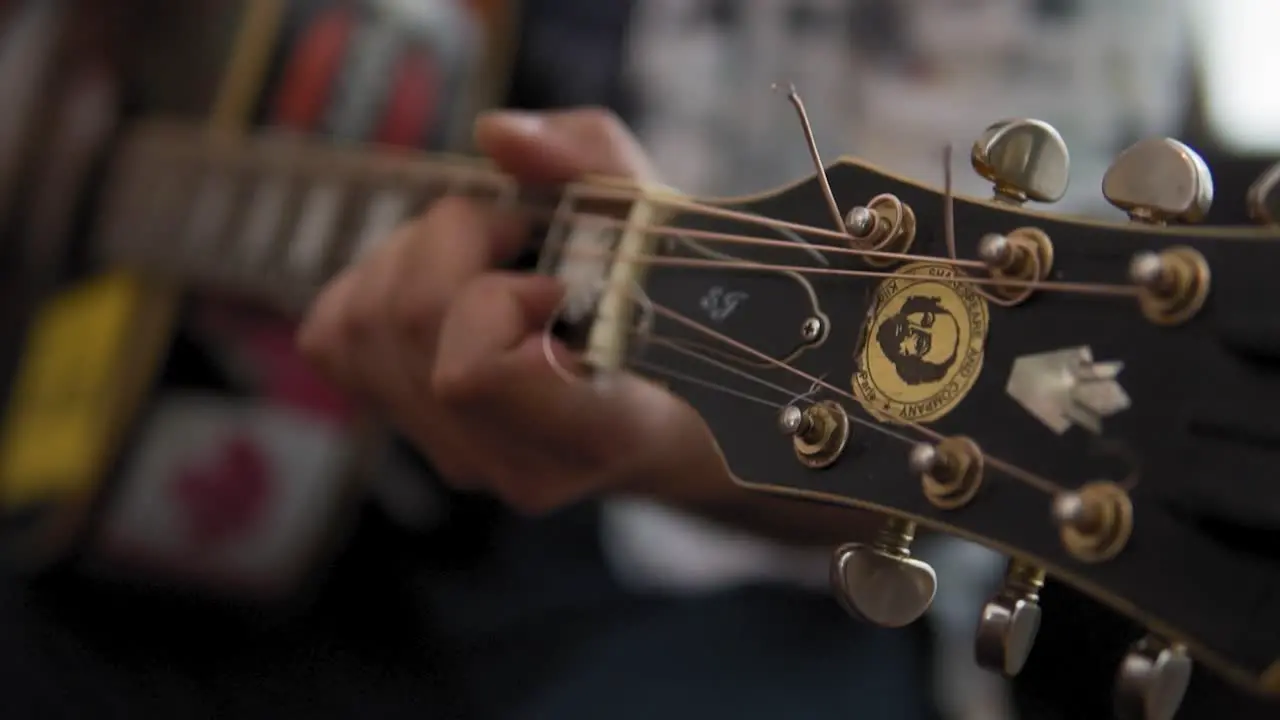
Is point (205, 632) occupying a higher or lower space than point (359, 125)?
lower

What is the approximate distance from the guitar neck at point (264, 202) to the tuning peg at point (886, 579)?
271 millimetres

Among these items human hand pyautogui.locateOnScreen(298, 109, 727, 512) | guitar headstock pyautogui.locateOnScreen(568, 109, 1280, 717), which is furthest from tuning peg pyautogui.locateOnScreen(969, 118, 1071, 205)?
human hand pyautogui.locateOnScreen(298, 109, 727, 512)

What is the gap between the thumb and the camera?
53cm

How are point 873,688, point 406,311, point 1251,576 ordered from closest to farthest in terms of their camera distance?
point 1251,576 < point 406,311 < point 873,688

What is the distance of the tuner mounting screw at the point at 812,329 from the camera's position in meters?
0.38

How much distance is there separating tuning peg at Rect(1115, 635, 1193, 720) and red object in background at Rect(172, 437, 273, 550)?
0.74m

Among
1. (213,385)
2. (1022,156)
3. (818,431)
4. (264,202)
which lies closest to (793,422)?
(818,431)

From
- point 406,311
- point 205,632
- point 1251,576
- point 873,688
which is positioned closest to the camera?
point 1251,576

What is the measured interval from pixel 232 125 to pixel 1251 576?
88 centimetres

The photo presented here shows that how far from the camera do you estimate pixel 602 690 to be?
769 millimetres

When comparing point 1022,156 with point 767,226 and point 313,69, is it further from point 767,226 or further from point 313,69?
point 313,69

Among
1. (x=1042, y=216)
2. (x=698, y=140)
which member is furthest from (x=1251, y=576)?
(x=698, y=140)

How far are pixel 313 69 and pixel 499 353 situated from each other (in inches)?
23.0

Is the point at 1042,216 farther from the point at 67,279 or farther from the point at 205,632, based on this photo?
the point at 67,279
